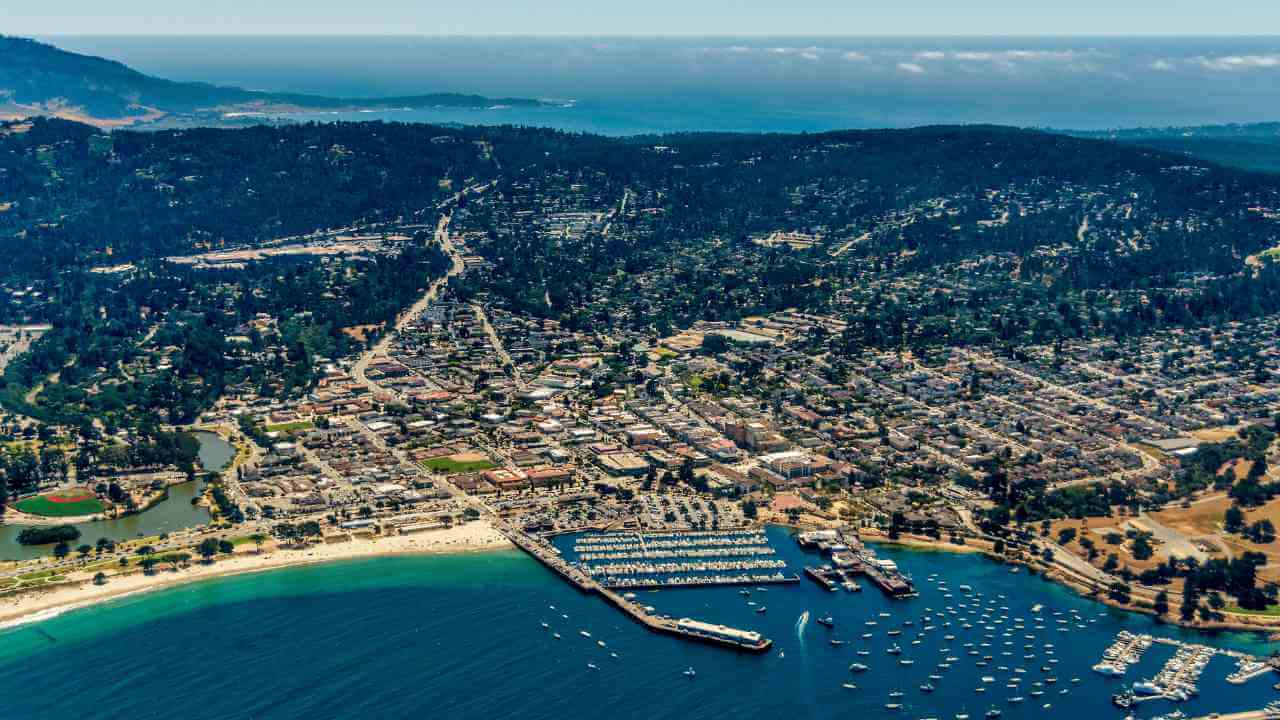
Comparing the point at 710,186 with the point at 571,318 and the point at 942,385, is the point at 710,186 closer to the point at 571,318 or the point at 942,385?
the point at 571,318

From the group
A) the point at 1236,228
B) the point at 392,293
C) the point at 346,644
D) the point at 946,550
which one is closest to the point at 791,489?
the point at 946,550

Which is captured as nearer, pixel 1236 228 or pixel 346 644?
pixel 346 644

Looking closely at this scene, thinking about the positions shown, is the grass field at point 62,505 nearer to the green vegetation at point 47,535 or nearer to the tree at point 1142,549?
the green vegetation at point 47,535

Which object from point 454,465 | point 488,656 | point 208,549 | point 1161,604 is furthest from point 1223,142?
point 488,656

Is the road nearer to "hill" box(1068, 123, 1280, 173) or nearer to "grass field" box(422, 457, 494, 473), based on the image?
"grass field" box(422, 457, 494, 473)

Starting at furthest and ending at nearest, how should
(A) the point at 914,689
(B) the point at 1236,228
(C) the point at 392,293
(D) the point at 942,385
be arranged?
(B) the point at 1236,228 → (C) the point at 392,293 → (D) the point at 942,385 → (A) the point at 914,689

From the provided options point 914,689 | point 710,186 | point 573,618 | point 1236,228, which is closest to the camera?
point 914,689

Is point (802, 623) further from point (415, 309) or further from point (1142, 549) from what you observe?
point (415, 309)
